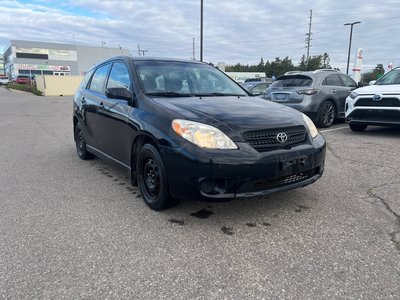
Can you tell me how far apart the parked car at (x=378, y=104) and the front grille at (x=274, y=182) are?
16.1ft

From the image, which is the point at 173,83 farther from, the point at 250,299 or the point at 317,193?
the point at 250,299

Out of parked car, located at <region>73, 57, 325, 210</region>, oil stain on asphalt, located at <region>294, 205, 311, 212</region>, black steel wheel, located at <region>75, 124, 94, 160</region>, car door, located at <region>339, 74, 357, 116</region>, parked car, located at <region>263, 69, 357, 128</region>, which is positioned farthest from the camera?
car door, located at <region>339, 74, 357, 116</region>

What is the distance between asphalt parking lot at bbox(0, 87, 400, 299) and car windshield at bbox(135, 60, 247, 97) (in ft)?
4.34

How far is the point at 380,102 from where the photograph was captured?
25.0ft

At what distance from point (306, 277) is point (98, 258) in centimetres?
159

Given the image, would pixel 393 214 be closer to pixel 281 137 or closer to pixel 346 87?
pixel 281 137

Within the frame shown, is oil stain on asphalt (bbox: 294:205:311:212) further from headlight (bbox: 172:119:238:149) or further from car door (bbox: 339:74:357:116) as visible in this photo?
car door (bbox: 339:74:357:116)

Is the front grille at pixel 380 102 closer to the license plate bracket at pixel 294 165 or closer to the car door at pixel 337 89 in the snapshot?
the car door at pixel 337 89

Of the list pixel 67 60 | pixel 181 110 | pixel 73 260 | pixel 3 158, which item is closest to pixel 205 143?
pixel 181 110

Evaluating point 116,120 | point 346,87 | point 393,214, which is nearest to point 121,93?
point 116,120

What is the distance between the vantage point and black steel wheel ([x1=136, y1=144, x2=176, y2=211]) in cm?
341

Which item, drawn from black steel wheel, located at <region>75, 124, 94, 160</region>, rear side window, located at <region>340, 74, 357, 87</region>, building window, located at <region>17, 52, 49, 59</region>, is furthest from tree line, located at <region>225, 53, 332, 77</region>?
black steel wheel, located at <region>75, 124, 94, 160</region>

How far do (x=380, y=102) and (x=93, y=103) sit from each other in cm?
605

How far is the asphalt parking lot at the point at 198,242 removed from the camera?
2.39 m
